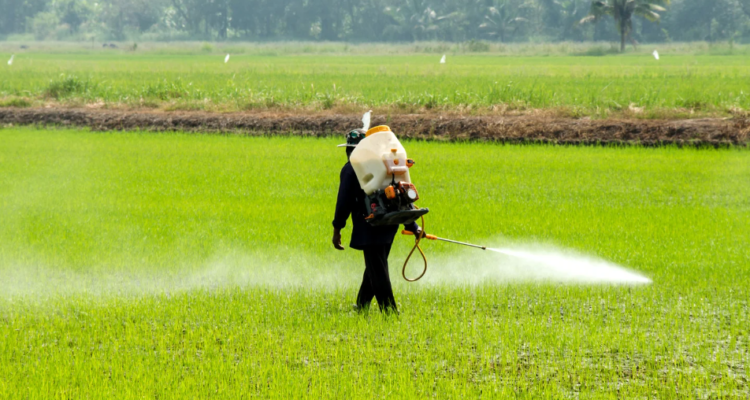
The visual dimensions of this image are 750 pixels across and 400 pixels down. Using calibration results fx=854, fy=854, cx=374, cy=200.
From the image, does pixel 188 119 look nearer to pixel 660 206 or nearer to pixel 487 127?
pixel 487 127

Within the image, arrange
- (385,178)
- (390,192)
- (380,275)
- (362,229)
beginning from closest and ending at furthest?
(390,192)
(385,178)
(362,229)
(380,275)

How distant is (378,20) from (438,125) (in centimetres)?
6371

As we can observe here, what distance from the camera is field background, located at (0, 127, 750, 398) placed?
509 cm

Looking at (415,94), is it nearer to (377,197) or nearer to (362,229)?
(362,229)

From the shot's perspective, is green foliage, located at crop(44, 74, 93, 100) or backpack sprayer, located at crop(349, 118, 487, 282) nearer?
backpack sprayer, located at crop(349, 118, 487, 282)

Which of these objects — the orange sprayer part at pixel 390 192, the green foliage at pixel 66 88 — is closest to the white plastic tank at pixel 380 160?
the orange sprayer part at pixel 390 192

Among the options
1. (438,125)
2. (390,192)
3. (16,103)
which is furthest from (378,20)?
(390,192)

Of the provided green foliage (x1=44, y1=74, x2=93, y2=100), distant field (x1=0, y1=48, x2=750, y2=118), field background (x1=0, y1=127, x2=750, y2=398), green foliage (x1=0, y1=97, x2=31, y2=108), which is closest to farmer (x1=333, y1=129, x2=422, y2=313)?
field background (x1=0, y1=127, x2=750, y2=398)

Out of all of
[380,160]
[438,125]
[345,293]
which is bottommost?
[345,293]

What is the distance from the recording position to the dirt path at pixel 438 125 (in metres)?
16.7

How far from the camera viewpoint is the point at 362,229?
5.82 metres

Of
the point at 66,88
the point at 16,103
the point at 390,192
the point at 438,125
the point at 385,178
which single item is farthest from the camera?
the point at 66,88

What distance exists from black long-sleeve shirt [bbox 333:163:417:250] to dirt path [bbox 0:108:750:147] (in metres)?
12.1

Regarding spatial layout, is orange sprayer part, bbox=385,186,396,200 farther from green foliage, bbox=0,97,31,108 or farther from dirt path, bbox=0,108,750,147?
green foliage, bbox=0,97,31,108
